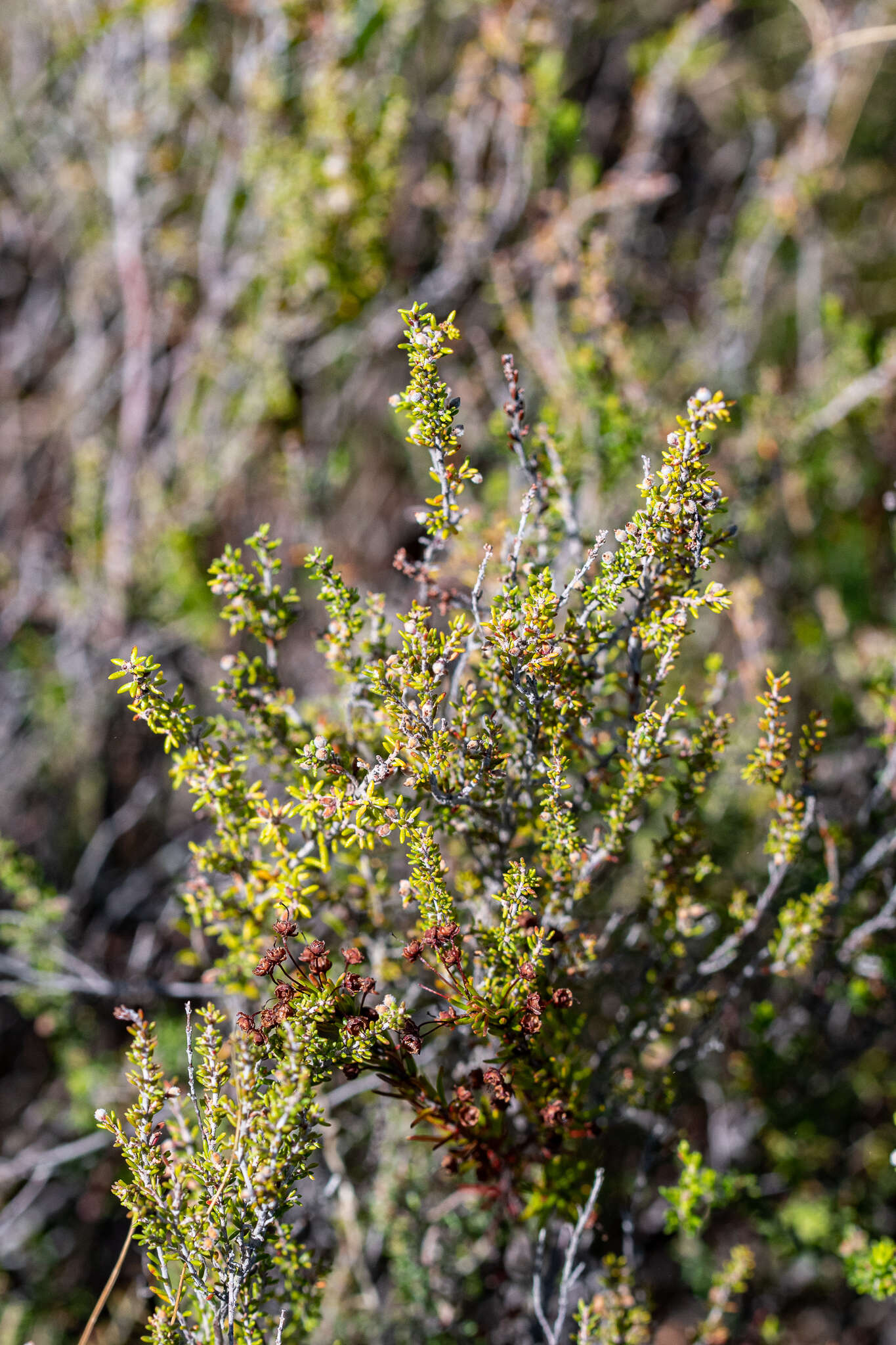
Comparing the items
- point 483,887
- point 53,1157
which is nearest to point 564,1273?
point 483,887

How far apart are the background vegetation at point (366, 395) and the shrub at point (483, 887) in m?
0.33

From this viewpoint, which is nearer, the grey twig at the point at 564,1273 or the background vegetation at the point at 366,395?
the grey twig at the point at 564,1273

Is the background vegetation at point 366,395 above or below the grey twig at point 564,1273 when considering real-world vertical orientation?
above

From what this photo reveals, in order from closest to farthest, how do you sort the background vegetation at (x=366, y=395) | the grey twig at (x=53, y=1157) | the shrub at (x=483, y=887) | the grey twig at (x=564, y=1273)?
1. the shrub at (x=483, y=887)
2. the grey twig at (x=564, y=1273)
3. the grey twig at (x=53, y=1157)
4. the background vegetation at (x=366, y=395)

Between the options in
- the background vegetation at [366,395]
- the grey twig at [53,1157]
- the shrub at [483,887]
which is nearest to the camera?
the shrub at [483,887]

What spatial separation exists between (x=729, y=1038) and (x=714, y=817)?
572 millimetres

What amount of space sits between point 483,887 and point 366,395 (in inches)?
117

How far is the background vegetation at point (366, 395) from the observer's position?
2.41 m

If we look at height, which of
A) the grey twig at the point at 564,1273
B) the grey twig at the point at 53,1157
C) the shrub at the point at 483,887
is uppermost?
the shrub at the point at 483,887

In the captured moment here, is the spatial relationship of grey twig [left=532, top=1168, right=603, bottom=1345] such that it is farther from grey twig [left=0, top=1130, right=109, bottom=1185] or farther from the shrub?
grey twig [left=0, top=1130, right=109, bottom=1185]

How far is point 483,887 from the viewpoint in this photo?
1686 mm

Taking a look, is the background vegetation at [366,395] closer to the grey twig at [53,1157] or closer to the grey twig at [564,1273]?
the grey twig at [53,1157]

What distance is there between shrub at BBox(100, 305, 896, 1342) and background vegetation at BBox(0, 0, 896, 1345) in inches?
13.0

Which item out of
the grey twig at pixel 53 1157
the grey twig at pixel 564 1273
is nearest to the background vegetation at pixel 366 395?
the grey twig at pixel 53 1157
